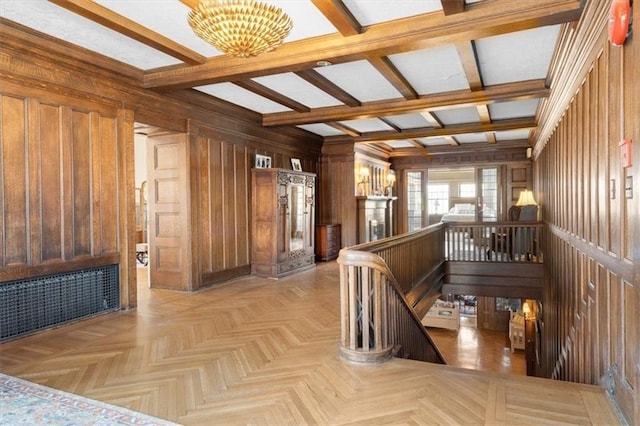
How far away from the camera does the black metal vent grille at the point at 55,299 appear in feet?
12.0

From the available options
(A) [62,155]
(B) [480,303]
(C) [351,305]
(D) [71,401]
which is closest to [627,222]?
(C) [351,305]

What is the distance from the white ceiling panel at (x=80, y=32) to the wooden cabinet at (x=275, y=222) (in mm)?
2830

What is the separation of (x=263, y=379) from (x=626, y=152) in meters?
2.69

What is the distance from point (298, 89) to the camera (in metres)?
5.57

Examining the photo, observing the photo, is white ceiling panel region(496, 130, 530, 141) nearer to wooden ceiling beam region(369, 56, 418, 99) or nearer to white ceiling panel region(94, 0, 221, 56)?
wooden ceiling beam region(369, 56, 418, 99)

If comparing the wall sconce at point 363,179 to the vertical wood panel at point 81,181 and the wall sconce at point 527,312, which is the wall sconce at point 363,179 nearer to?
the wall sconce at point 527,312

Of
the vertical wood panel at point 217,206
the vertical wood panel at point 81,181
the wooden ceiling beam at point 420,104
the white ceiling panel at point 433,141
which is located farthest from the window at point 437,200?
the vertical wood panel at point 81,181

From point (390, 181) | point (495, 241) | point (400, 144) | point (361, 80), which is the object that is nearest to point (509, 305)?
point (390, 181)

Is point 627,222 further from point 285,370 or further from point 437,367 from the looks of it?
point 285,370

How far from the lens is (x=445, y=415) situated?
2.28 m

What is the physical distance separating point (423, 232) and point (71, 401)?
465 centimetres

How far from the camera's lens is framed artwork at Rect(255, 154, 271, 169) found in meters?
7.24

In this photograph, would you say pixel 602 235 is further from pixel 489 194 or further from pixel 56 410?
pixel 489 194

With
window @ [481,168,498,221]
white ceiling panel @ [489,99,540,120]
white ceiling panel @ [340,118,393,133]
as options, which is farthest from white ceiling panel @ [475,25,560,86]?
window @ [481,168,498,221]
